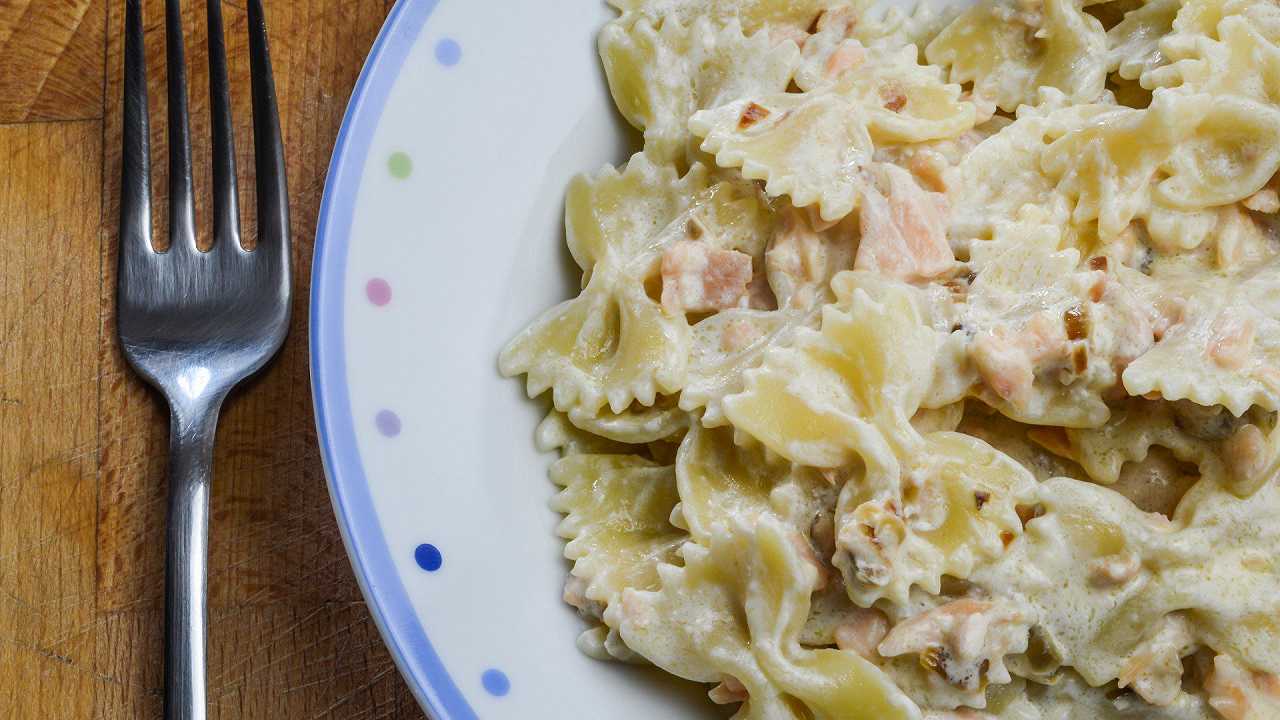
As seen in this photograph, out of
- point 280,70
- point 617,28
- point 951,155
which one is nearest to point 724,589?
point 951,155

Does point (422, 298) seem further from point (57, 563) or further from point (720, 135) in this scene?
point (57, 563)

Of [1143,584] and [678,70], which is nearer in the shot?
[1143,584]

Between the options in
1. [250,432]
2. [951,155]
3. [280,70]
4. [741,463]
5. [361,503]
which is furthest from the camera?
[280,70]

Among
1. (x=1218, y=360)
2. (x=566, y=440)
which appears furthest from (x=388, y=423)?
(x=1218, y=360)

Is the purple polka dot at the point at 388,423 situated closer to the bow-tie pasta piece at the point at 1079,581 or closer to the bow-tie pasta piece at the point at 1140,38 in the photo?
the bow-tie pasta piece at the point at 1079,581

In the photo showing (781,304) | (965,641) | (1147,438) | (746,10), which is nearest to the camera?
(965,641)

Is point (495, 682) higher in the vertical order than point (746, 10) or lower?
lower

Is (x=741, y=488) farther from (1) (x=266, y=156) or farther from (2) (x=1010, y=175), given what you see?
(1) (x=266, y=156)

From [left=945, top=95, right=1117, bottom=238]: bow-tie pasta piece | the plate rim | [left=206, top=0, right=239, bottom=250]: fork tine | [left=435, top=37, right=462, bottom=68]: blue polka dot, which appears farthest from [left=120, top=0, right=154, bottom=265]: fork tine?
[left=945, top=95, right=1117, bottom=238]: bow-tie pasta piece
